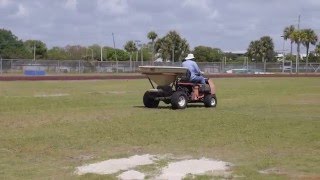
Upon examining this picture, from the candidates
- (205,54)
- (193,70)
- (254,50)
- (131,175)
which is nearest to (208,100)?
(193,70)

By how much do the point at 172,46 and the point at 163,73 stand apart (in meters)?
98.8

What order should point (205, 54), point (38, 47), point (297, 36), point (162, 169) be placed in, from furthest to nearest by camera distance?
point (205, 54)
point (38, 47)
point (297, 36)
point (162, 169)

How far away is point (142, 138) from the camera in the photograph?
11055 mm

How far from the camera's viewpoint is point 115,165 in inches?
328

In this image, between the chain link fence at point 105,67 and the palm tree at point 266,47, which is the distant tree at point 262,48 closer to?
the palm tree at point 266,47

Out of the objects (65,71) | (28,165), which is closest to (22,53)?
(65,71)

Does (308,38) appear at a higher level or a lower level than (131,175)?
higher

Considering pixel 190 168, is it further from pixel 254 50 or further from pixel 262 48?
pixel 254 50

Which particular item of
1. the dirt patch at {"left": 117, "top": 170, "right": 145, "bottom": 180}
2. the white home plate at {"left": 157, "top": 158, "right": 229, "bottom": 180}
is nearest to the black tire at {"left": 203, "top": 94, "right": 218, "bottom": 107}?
the white home plate at {"left": 157, "top": 158, "right": 229, "bottom": 180}

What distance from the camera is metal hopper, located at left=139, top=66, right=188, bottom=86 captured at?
55.3ft

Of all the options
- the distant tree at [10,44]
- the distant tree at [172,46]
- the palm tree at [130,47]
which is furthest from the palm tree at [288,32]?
the distant tree at [10,44]

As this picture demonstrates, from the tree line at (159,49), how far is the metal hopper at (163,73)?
82.3 meters

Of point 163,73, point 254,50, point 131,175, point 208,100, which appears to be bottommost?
point 131,175

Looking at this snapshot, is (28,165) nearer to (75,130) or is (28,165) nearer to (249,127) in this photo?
(75,130)
